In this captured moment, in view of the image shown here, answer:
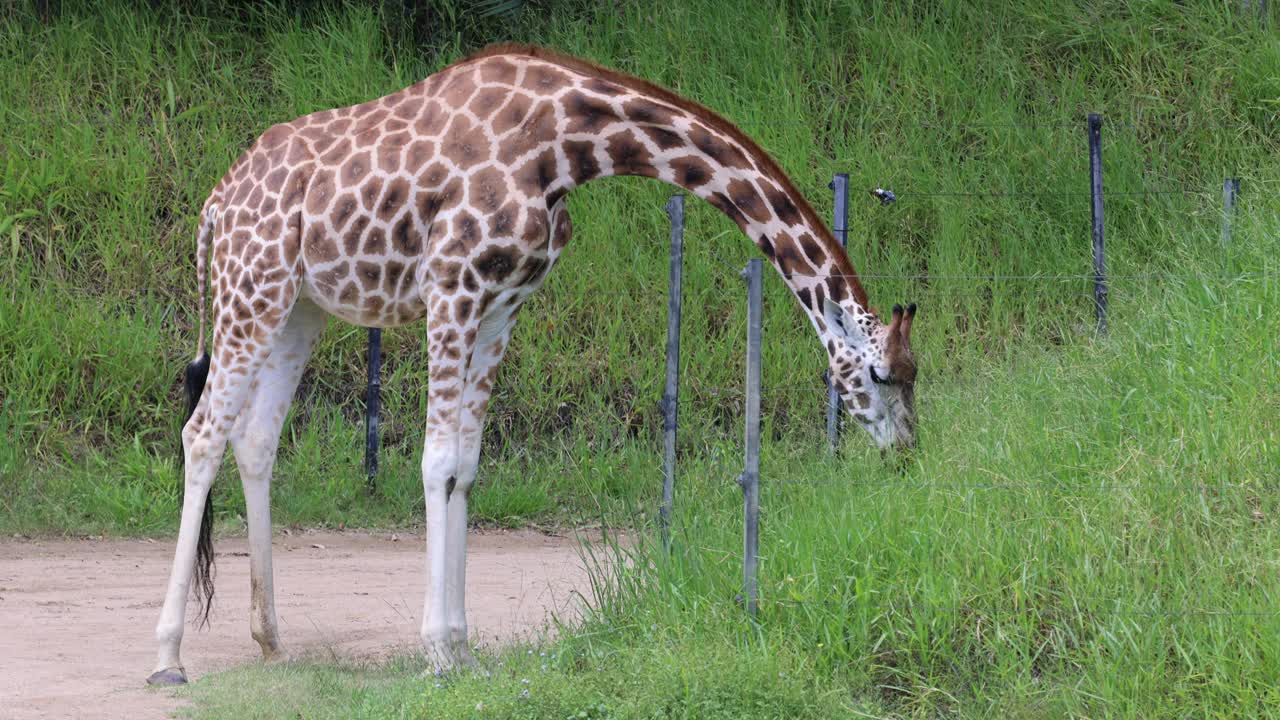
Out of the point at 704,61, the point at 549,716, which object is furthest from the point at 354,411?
the point at 549,716

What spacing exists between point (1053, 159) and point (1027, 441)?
16.7ft

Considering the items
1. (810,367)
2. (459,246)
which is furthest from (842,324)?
(810,367)

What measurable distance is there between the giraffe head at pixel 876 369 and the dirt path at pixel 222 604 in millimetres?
1344

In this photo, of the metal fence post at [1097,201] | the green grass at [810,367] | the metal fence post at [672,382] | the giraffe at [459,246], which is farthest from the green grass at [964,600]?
the metal fence post at [1097,201]

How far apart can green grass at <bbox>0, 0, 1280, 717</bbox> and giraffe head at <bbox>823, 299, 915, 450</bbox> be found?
0.65 ft

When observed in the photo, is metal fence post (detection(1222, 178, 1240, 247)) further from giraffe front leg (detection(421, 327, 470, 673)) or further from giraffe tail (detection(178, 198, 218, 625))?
giraffe tail (detection(178, 198, 218, 625))

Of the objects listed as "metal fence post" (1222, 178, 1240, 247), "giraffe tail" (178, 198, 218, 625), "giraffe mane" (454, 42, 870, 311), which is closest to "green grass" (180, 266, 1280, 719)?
"giraffe tail" (178, 198, 218, 625)

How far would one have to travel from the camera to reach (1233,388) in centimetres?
596

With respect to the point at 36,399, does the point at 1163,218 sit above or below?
above

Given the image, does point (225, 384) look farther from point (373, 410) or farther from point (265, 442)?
point (373, 410)

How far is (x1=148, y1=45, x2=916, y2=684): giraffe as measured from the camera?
18.1 feet

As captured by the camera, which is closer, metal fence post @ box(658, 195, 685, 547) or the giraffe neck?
the giraffe neck

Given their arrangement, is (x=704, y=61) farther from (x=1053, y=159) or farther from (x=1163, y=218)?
(x=1163, y=218)

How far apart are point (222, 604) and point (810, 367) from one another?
13.3ft
